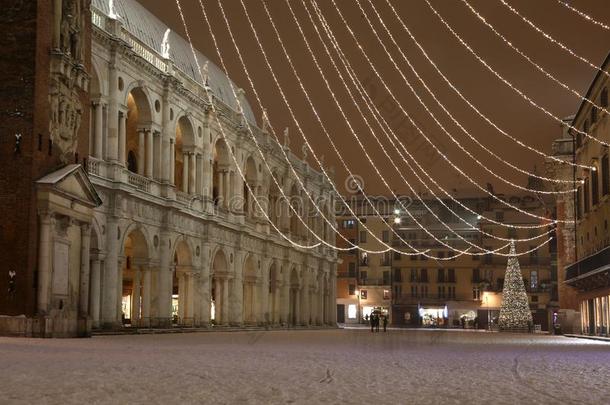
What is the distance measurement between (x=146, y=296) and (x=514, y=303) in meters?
31.4

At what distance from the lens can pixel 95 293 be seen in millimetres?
35688

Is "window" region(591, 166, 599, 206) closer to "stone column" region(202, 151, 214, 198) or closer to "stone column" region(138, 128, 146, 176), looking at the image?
"stone column" region(202, 151, 214, 198)

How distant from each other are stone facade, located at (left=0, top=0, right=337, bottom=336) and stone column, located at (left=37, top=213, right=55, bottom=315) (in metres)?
0.04

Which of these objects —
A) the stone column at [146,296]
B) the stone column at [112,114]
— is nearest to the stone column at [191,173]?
the stone column at [146,296]

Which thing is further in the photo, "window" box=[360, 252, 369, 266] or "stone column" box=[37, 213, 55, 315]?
"window" box=[360, 252, 369, 266]

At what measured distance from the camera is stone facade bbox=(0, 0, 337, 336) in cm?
2778

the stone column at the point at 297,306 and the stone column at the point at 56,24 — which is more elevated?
the stone column at the point at 56,24

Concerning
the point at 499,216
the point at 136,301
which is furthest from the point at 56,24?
the point at 499,216

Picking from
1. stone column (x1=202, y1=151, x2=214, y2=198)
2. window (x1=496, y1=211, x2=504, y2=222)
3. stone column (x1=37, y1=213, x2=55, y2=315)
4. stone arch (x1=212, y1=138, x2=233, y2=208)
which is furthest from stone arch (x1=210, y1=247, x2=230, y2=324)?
window (x1=496, y1=211, x2=504, y2=222)

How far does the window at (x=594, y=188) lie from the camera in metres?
43.0

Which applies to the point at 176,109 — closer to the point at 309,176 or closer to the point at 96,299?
the point at 96,299

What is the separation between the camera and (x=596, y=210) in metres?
42.6

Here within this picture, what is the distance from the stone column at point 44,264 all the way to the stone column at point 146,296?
14302 millimetres

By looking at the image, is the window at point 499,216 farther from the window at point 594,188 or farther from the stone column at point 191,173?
the stone column at point 191,173
